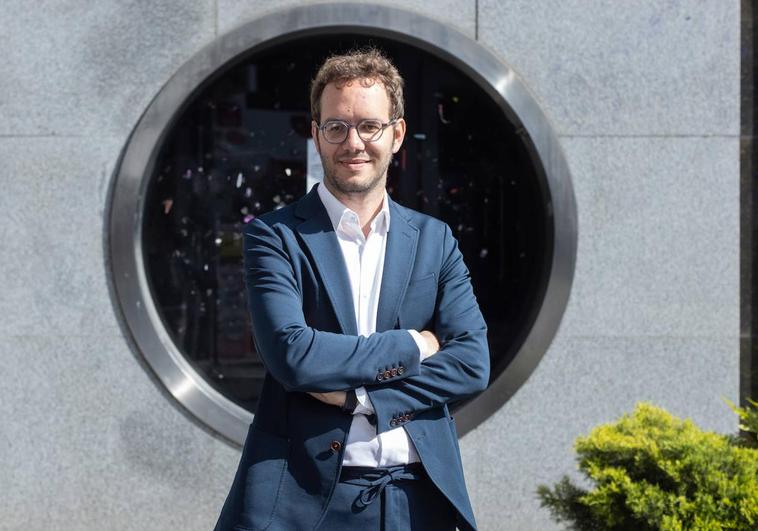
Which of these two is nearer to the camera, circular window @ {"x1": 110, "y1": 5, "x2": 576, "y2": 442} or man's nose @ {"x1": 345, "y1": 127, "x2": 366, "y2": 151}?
man's nose @ {"x1": 345, "y1": 127, "x2": 366, "y2": 151}

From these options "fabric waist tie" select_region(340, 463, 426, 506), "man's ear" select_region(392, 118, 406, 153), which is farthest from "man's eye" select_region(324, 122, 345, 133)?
"fabric waist tie" select_region(340, 463, 426, 506)

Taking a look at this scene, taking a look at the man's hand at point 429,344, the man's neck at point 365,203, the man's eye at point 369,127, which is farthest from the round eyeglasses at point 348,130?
the man's hand at point 429,344

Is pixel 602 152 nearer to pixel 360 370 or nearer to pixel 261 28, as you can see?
pixel 261 28

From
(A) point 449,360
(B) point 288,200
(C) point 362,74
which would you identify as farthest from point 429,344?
(B) point 288,200

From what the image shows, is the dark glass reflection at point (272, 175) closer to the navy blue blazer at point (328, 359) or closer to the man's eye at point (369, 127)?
the navy blue blazer at point (328, 359)

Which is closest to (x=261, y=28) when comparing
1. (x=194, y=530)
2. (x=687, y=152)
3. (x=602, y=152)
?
(x=602, y=152)

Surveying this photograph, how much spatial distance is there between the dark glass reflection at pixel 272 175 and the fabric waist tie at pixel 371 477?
3075mm

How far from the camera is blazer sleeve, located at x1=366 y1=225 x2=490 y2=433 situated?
2240 millimetres

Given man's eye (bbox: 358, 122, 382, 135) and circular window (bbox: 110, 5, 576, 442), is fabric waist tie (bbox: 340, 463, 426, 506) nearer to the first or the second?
man's eye (bbox: 358, 122, 382, 135)

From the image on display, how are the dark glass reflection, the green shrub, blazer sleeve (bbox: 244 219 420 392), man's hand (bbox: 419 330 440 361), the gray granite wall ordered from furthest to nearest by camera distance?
the dark glass reflection, the gray granite wall, the green shrub, man's hand (bbox: 419 330 440 361), blazer sleeve (bbox: 244 219 420 392)

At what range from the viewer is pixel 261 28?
16.3 feet

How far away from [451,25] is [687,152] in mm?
1355

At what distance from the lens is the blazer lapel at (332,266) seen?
7.43 ft

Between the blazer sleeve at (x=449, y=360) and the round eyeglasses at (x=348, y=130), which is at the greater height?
the round eyeglasses at (x=348, y=130)
